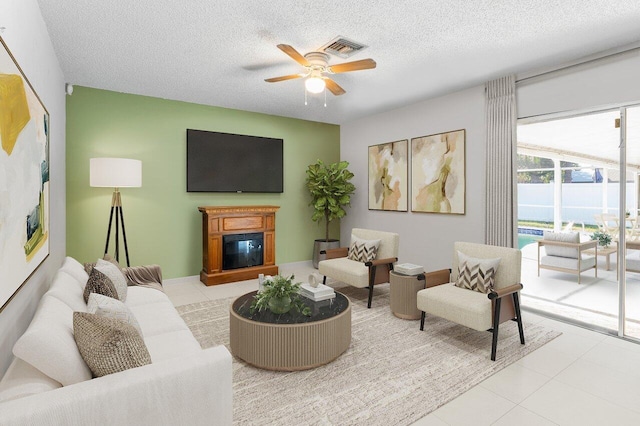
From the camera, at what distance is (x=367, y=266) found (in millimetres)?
4203

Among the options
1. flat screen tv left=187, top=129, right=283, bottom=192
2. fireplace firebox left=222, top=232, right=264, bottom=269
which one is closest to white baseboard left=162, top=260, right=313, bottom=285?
fireplace firebox left=222, top=232, right=264, bottom=269

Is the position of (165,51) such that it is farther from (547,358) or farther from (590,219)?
(590,219)

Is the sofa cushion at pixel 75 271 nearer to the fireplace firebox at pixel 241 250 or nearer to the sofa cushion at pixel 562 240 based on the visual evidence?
the fireplace firebox at pixel 241 250

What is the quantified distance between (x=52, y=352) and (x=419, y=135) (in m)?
5.04

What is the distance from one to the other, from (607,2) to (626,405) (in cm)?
286

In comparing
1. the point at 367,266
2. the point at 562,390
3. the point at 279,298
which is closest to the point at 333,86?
the point at 367,266

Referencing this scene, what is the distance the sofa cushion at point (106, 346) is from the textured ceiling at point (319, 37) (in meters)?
2.33

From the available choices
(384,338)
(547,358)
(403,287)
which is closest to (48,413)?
(384,338)

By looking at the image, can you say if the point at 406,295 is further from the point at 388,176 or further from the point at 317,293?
the point at 388,176

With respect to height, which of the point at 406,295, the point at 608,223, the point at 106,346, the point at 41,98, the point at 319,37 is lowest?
the point at 406,295

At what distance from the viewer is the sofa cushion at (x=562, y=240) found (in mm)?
3883

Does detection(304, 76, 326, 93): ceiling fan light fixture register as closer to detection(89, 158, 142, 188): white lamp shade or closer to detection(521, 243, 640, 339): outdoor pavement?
detection(89, 158, 142, 188): white lamp shade

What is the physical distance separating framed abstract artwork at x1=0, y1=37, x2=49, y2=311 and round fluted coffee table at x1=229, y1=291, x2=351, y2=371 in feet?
4.84

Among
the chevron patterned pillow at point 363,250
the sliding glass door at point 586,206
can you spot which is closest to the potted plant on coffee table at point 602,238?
the sliding glass door at point 586,206
